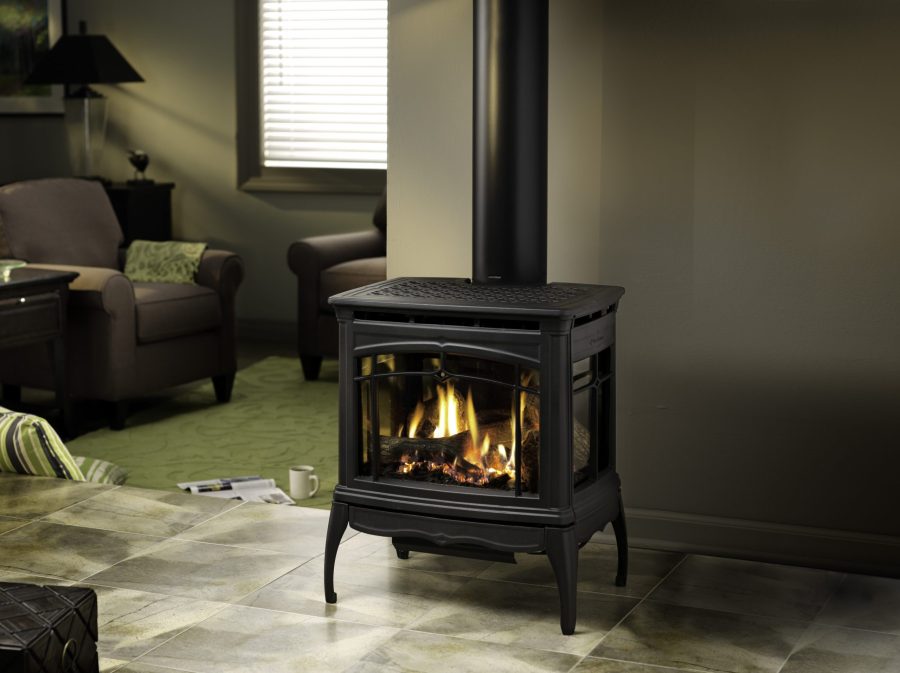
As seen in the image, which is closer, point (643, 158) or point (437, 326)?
point (437, 326)

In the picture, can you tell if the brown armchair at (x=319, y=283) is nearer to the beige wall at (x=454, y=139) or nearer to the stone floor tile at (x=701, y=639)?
the beige wall at (x=454, y=139)

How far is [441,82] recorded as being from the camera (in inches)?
135

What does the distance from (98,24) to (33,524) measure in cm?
481

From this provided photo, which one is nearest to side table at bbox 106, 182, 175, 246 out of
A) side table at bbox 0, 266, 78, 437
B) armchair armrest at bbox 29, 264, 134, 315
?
armchair armrest at bbox 29, 264, 134, 315

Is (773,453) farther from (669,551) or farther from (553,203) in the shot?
(553,203)

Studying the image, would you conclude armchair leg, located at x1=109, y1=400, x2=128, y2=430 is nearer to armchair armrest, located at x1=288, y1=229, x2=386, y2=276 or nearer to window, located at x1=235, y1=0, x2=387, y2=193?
armchair armrest, located at x1=288, y1=229, x2=386, y2=276

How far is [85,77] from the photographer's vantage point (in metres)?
6.84

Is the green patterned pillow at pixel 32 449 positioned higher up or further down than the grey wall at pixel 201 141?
further down

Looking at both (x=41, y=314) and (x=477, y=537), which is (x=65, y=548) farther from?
(x=41, y=314)

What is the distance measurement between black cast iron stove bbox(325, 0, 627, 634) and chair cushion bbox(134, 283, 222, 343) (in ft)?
8.56

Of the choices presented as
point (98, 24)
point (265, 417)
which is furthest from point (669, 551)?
point (98, 24)

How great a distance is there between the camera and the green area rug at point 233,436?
4734 mm

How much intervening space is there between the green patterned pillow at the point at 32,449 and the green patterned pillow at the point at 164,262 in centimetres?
213

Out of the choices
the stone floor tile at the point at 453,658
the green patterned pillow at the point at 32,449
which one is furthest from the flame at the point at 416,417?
the green patterned pillow at the point at 32,449
